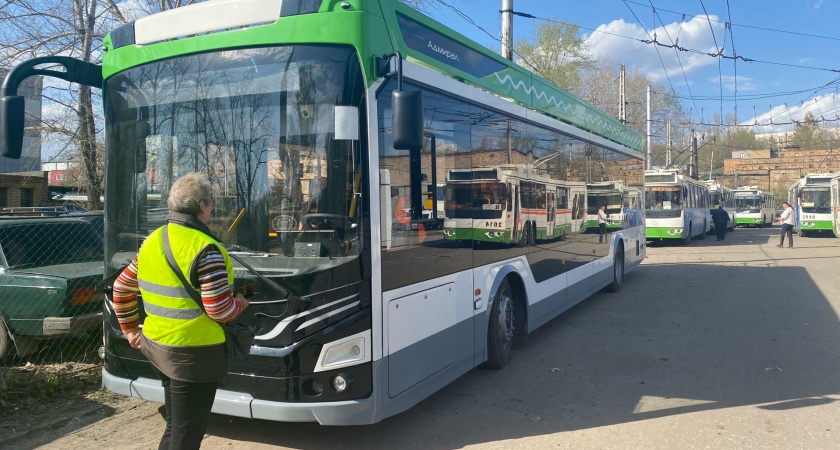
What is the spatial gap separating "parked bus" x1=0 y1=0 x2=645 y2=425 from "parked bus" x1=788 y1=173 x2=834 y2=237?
30.2 meters

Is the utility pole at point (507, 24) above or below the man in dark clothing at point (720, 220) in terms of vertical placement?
above

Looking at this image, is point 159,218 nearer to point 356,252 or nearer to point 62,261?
point 356,252

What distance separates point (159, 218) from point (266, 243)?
1.07 metres

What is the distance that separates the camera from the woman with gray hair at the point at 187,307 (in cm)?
317

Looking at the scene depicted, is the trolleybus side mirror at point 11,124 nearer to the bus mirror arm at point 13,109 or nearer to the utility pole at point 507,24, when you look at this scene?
the bus mirror arm at point 13,109

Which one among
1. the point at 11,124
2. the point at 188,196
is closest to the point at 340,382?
the point at 188,196

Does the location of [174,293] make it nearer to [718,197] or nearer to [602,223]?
[602,223]

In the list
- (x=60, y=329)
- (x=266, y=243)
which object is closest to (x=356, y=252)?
(x=266, y=243)

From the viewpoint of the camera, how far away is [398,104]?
4145 mm

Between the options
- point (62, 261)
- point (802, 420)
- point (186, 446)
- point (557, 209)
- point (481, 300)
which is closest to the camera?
point (186, 446)

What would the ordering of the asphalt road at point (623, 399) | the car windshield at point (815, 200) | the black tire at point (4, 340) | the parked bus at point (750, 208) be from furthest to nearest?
the parked bus at point (750, 208) < the car windshield at point (815, 200) < the black tire at point (4, 340) < the asphalt road at point (623, 399)

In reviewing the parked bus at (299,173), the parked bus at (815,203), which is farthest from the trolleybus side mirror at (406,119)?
the parked bus at (815,203)

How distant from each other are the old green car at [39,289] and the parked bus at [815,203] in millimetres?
30889

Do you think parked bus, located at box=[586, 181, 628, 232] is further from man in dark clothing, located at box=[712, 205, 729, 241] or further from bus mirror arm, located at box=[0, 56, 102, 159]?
man in dark clothing, located at box=[712, 205, 729, 241]
